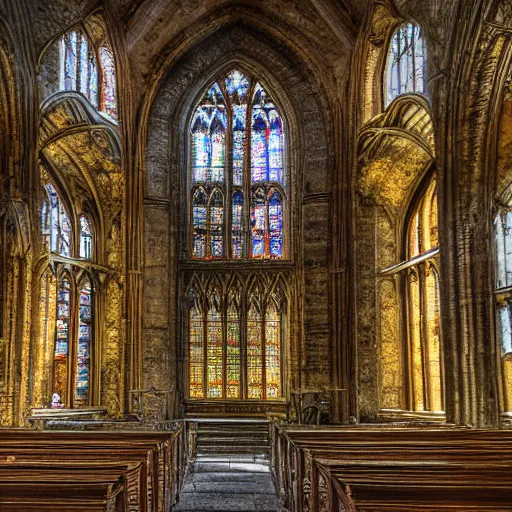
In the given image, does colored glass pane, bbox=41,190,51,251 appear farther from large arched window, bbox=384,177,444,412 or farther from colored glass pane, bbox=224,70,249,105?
large arched window, bbox=384,177,444,412

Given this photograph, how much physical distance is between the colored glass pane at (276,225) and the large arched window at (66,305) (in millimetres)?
4750

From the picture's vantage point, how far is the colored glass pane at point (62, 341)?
59.6 ft

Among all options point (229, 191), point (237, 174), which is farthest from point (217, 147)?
point (229, 191)

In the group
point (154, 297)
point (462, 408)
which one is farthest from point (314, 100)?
point (462, 408)

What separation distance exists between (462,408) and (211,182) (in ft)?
33.9

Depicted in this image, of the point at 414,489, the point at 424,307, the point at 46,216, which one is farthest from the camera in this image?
the point at 46,216

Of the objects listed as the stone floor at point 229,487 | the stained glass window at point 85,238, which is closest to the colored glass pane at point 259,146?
the stained glass window at point 85,238

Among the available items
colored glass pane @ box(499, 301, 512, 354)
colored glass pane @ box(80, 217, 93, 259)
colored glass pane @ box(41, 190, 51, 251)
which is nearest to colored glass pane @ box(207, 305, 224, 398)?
colored glass pane @ box(80, 217, 93, 259)

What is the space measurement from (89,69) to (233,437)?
9219 mm

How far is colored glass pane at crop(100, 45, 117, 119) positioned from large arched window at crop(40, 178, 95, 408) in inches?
94.2

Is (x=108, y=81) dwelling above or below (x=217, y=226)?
above

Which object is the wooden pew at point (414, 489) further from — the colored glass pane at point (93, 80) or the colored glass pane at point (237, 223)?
the colored glass pane at point (237, 223)

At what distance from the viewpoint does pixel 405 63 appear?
16594mm

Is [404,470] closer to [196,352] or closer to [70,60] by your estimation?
[70,60]
